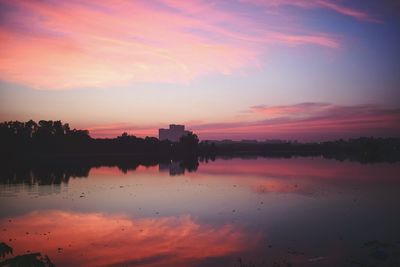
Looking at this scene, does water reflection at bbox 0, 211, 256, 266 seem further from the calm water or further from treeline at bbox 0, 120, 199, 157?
treeline at bbox 0, 120, 199, 157

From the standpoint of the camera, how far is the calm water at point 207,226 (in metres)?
23.9

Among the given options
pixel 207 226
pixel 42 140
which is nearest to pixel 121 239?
pixel 207 226

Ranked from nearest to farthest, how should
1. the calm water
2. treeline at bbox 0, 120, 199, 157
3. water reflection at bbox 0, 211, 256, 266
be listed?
the calm water → water reflection at bbox 0, 211, 256, 266 → treeline at bbox 0, 120, 199, 157

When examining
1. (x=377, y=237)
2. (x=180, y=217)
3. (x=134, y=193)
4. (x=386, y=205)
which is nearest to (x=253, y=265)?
(x=377, y=237)

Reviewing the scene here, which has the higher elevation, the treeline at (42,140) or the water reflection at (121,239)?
the treeline at (42,140)

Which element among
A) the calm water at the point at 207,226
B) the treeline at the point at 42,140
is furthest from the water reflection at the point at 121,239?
the treeline at the point at 42,140

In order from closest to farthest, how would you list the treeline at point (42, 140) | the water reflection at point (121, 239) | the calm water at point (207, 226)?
the calm water at point (207, 226) → the water reflection at point (121, 239) → the treeline at point (42, 140)

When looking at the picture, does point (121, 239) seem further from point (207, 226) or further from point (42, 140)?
point (42, 140)

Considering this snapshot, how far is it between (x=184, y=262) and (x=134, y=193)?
34734 mm

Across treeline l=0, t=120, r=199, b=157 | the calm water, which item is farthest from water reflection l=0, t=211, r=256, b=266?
treeline l=0, t=120, r=199, b=157

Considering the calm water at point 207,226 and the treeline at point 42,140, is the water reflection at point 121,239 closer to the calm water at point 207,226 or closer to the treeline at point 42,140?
the calm water at point 207,226

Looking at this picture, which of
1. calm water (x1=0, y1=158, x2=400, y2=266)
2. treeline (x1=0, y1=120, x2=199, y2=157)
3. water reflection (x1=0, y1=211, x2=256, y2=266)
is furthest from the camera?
treeline (x1=0, y1=120, x2=199, y2=157)

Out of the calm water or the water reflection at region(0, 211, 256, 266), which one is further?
the water reflection at region(0, 211, 256, 266)

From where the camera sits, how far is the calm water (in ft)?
78.5
